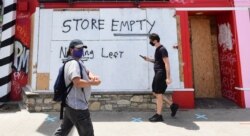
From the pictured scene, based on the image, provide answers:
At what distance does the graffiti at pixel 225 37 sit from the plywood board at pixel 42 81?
17.5 feet

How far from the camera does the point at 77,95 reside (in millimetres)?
3730

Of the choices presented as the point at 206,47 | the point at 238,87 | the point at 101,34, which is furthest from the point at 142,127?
the point at 206,47

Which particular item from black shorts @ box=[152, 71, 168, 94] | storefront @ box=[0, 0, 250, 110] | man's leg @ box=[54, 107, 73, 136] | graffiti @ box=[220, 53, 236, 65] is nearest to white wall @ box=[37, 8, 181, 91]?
storefront @ box=[0, 0, 250, 110]

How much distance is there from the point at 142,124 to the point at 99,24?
9.96 feet

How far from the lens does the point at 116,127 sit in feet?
18.7

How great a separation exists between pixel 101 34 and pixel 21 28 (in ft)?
9.42

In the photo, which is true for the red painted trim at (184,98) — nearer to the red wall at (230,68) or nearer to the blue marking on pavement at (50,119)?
the red wall at (230,68)

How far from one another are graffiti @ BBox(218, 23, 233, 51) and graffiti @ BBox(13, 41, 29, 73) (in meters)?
6.17

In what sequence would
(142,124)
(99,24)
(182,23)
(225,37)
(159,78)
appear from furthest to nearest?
(225,37)
(182,23)
(99,24)
(159,78)
(142,124)

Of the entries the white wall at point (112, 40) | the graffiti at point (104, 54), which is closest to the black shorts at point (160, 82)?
the white wall at point (112, 40)

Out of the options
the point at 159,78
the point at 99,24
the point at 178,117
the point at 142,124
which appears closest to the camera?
the point at 142,124

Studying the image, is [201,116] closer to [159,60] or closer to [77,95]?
[159,60]

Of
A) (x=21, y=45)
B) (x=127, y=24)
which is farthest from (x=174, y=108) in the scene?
(x=21, y=45)

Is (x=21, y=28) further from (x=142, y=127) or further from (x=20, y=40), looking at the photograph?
(x=142, y=127)
